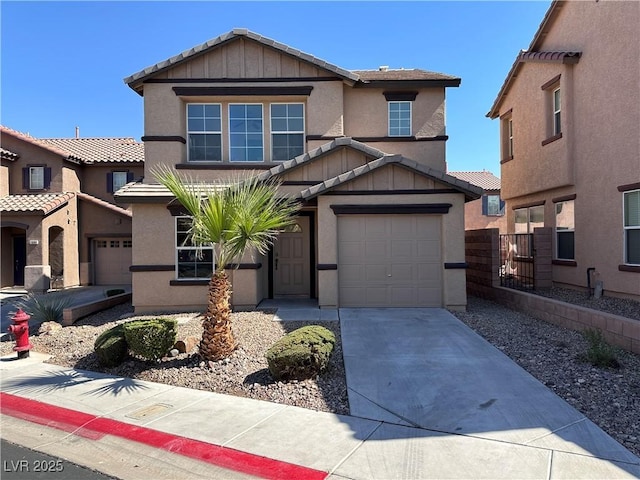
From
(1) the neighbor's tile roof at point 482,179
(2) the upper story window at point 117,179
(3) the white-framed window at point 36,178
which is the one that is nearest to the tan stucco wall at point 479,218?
(1) the neighbor's tile roof at point 482,179

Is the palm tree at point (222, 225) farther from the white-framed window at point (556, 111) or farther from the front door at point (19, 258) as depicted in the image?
the front door at point (19, 258)

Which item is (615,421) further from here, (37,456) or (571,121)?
(571,121)

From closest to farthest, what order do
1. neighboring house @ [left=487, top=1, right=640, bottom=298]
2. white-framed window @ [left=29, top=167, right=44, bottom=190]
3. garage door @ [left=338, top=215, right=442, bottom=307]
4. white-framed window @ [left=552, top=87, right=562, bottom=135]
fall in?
1. neighboring house @ [left=487, top=1, right=640, bottom=298]
2. garage door @ [left=338, top=215, right=442, bottom=307]
3. white-framed window @ [left=552, top=87, right=562, bottom=135]
4. white-framed window @ [left=29, top=167, right=44, bottom=190]

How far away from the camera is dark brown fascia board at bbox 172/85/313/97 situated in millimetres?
12812

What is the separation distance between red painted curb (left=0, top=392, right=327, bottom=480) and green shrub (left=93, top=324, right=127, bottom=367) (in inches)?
51.0

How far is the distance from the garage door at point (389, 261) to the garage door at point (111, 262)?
14.4 metres

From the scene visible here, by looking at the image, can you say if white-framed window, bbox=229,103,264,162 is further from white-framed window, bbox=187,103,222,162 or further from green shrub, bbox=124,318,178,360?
green shrub, bbox=124,318,178,360

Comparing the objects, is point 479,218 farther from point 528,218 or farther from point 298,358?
point 298,358

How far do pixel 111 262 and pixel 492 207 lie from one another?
88.9 feet

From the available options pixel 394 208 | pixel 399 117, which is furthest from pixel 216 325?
pixel 399 117

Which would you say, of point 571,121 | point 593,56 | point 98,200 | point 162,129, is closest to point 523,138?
point 571,121

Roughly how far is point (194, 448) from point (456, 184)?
878 cm

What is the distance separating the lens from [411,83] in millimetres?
13672

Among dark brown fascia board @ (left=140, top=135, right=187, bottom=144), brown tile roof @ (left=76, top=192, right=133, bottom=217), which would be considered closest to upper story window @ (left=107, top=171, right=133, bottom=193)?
brown tile roof @ (left=76, top=192, right=133, bottom=217)
